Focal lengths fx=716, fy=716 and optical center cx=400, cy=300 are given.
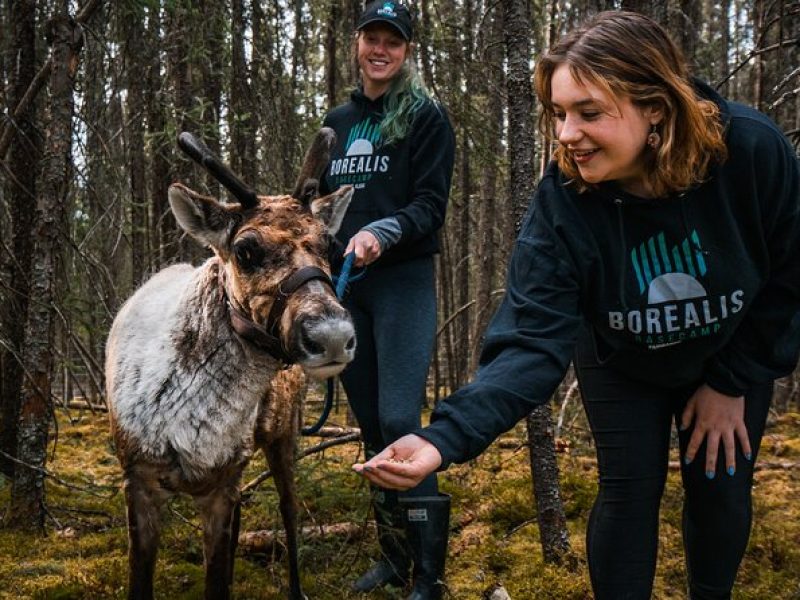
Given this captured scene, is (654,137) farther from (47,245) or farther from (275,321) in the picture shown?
(47,245)

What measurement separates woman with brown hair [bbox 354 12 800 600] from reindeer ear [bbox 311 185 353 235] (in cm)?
122

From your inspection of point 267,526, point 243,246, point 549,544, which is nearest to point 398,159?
point 243,246

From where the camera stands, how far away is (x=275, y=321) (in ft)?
10.2

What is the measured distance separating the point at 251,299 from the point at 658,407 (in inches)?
70.9

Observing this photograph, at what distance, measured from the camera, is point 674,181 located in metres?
2.23

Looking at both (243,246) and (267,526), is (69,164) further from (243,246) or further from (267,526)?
(267,526)

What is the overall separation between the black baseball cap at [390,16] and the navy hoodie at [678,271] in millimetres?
1687

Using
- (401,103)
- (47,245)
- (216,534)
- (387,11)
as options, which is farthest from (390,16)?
(216,534)

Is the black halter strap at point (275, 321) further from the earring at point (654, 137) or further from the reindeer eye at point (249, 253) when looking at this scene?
the earring at point (654, 137)

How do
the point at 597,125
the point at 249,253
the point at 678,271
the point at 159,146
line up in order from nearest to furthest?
the point at 597,125
the point at 678,271
the point at 249,253
the point at 159,146

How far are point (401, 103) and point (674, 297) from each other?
2.01 meters

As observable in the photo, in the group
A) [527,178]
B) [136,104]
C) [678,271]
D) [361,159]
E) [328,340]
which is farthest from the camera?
[136,104]

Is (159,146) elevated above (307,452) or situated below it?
above

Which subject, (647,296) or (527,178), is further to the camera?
(527,178)
